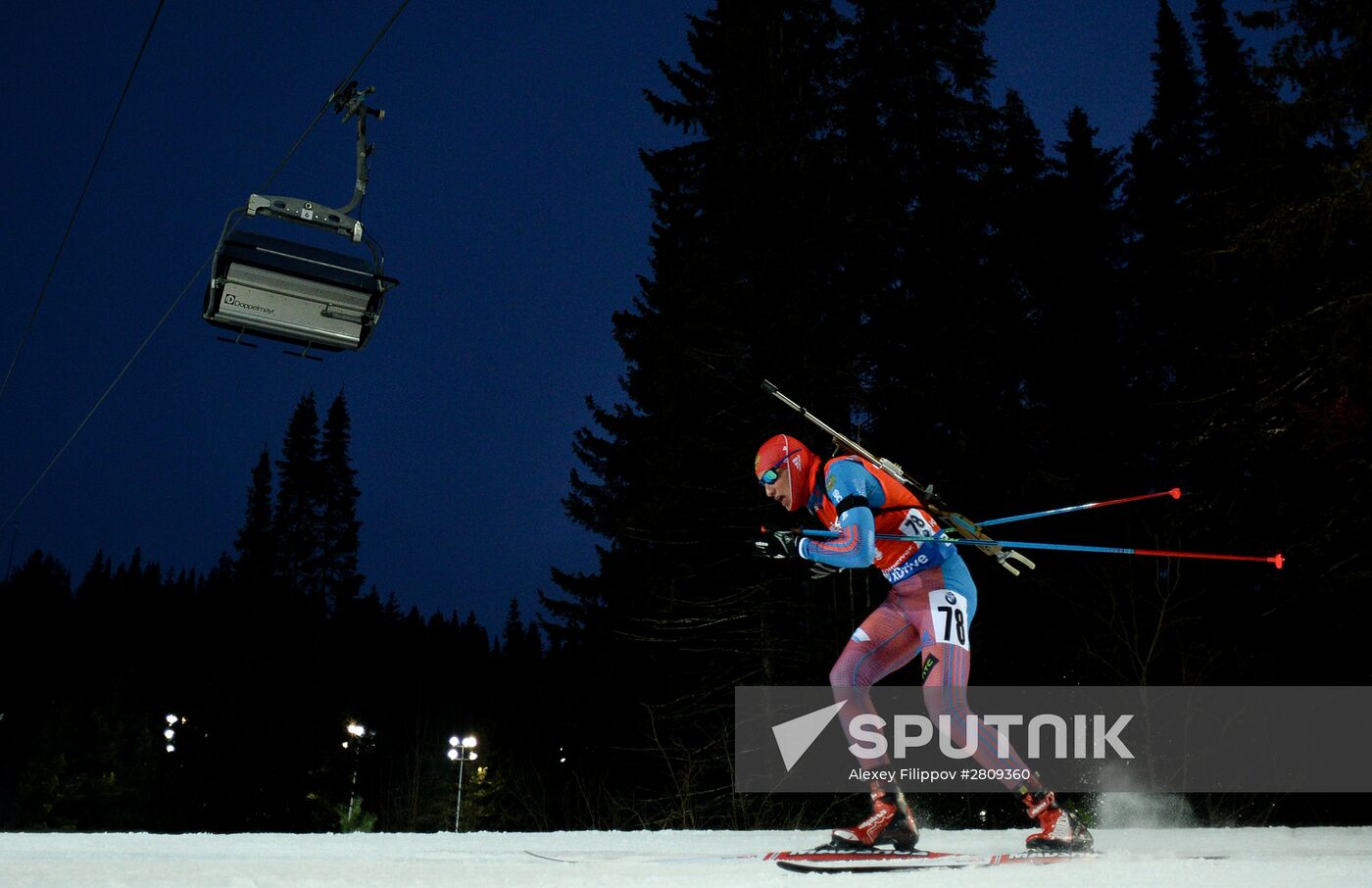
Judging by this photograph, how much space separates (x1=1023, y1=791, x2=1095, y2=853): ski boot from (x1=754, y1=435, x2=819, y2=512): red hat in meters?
1.71

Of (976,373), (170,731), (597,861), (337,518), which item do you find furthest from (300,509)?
(597,861)

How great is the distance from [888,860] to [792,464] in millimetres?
1854

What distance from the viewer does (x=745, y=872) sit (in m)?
4.46

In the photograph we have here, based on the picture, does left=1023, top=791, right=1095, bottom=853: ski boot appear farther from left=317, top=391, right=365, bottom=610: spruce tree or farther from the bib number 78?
left=317, top=391, right=365, bottom=610: spruce tree

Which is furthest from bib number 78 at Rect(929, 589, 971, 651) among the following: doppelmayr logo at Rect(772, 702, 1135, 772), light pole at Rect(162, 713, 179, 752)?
light pole at Rect(162, 713, 179, 752)

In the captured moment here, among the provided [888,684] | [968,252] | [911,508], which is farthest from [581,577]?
[911,508]

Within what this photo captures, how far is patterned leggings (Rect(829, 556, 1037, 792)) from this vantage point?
4863 mm

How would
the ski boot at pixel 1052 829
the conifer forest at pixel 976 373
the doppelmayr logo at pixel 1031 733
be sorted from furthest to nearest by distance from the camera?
the doppelmayr logo at pixel 1031 733
the conifer forest at pixel 976 373
the ski boot at pixel 1052 829

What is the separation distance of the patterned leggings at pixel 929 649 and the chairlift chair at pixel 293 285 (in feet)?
16.8

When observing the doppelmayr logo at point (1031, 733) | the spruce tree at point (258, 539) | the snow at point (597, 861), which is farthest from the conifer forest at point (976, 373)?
the spruce tree at point (258, 539)

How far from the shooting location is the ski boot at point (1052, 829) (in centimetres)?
476

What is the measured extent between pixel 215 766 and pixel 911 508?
42.5m

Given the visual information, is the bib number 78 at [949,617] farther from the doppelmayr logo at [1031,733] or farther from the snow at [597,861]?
the doppelmayr logo at [1031,733]

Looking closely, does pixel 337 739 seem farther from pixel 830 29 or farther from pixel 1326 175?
pixel 1326 175
